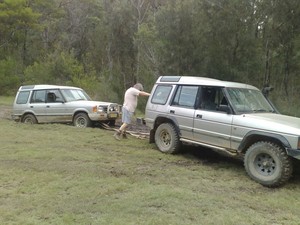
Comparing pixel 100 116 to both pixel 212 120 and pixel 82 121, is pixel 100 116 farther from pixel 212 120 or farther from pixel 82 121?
pixel 212 120

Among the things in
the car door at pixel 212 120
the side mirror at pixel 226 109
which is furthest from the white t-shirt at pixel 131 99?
the side mirror at pixel 226 109

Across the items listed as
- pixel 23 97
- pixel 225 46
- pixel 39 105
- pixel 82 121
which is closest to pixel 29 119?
pixel 39 105

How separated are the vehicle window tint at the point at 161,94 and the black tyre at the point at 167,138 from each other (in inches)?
24.7

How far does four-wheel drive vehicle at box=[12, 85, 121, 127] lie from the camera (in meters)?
12.6

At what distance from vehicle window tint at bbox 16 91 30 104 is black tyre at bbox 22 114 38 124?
60 cm

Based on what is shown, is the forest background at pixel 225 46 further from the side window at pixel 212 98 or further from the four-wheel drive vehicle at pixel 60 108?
the side window at pixel 212 98

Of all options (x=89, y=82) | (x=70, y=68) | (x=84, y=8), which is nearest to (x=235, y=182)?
(x=89, y=82)

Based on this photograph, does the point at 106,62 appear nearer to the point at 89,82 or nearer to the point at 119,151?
the point at 89,82

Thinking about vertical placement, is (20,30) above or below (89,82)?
above

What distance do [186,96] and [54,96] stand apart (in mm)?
6922

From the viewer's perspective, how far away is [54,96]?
1345cm

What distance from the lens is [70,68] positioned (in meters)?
28.7

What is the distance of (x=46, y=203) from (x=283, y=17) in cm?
1581

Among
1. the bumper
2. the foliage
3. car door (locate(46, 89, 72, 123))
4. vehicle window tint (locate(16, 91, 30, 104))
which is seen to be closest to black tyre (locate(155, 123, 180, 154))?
the bumper
